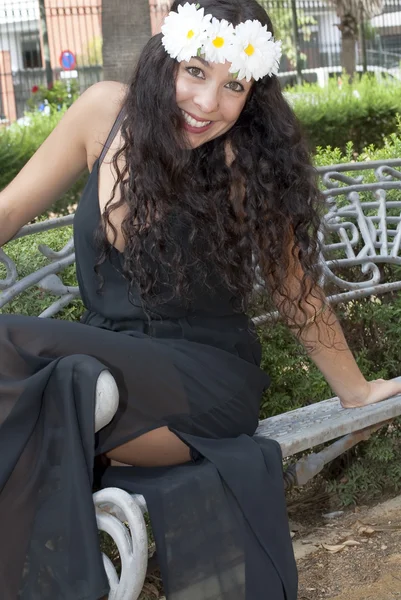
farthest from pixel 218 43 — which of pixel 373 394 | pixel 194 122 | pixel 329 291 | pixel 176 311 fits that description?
pixel 329 291

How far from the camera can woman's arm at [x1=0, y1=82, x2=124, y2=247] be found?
268 centimetres

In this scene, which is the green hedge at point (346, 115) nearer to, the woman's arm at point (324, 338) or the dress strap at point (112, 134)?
the dress strap at point (112, 134)

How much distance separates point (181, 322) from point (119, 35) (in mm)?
6057

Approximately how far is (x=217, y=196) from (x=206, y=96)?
267 millimetres

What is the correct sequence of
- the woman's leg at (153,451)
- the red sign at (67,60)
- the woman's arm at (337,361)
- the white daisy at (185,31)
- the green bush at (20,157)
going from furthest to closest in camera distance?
the red sign at (67,60) → the green bush at (20,157) → the woman's arm at (337,361) → the white daisy at (185,31) → the woman's leg at (153,451)

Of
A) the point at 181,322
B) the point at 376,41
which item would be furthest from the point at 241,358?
the point at 376,41

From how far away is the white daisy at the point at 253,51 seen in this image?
95.6 inches

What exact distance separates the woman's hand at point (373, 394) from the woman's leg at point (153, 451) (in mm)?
712

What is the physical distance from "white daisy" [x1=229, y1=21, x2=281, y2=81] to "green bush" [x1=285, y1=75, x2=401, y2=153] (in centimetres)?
923

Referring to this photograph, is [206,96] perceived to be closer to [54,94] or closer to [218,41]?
[218,41]

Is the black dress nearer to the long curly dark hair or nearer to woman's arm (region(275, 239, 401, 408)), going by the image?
the long curly dark hair

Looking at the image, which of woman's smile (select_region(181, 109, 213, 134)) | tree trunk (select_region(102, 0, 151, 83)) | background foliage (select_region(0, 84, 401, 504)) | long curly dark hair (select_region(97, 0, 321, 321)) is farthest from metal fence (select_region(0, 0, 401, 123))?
woman's smile (select_region(181, 109, 213, 134))

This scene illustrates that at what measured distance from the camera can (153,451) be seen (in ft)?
7.55

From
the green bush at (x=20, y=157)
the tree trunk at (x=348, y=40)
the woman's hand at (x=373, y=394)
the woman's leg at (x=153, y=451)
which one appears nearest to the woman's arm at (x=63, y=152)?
the woman's leg at (x=153, y=451)
